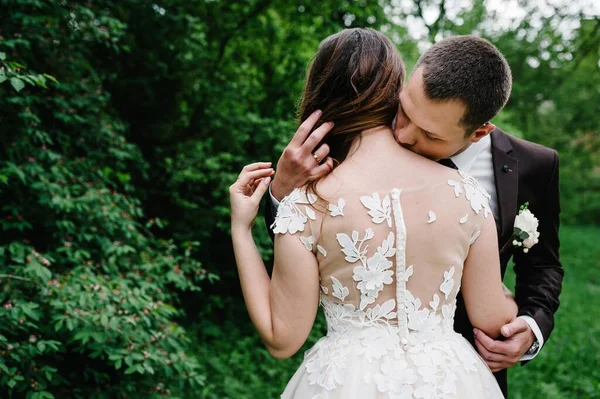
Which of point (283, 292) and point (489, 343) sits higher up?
point (283, 292)

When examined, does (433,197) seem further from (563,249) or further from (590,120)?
(590,120)

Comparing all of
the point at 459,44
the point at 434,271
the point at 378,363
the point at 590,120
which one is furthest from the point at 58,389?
the point at 590,120

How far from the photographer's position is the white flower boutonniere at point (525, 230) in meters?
1.94

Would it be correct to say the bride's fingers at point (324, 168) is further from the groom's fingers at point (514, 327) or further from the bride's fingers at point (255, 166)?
the groom's fingers at point (514, 327)

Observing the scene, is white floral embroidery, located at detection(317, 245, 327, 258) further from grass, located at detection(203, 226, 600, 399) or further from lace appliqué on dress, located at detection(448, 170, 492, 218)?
grass, located at detection(203, 226, 600, 399)

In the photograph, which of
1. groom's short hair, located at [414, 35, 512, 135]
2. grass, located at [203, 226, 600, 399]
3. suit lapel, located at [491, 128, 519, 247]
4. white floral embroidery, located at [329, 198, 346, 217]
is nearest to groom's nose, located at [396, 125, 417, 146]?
groom's short hair, located at [414, 35, 512, 135]

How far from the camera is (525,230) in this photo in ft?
6.39

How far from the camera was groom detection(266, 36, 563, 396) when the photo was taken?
1487 millimetres

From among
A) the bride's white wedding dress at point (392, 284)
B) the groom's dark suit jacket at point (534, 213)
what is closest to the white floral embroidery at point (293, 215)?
the bride's white wedding dress at point (392, 284)

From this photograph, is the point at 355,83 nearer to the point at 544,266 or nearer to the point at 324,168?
the point at 324,168

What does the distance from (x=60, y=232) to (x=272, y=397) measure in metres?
2.50

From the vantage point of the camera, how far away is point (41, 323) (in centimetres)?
306

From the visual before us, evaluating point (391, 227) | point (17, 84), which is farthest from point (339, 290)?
point (17, 84)

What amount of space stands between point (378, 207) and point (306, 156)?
0.28 m
